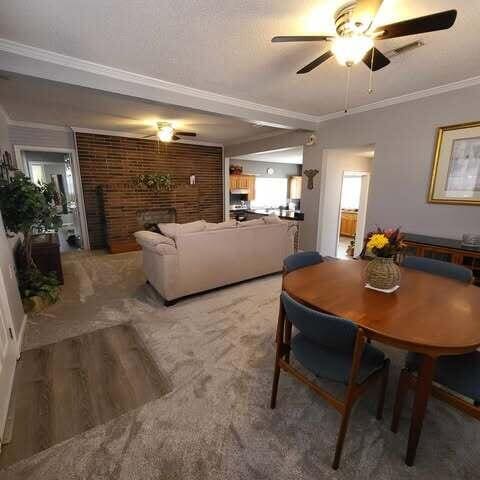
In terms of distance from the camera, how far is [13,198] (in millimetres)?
2584

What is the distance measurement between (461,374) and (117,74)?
360 centimetres

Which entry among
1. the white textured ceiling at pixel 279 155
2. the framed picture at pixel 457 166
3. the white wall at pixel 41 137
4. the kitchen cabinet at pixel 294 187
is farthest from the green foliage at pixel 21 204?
the kitchen cabinet at pixel 294 187

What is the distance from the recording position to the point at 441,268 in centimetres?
201

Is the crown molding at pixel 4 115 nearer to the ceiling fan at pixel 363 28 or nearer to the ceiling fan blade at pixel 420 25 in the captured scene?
the ceiling fan at pixel 363 28

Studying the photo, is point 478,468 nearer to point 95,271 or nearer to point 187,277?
point 187,277

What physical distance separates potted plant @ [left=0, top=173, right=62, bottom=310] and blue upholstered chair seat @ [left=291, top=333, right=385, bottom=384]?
2940mm

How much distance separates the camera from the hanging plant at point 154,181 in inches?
222

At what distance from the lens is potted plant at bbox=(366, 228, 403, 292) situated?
5.10 feet

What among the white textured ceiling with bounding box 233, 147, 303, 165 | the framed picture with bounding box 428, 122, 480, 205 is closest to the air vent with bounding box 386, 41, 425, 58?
the framed picture with bounding box 428, 122, 480, 205

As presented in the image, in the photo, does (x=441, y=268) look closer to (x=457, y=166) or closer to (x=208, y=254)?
(x=457, y=166)

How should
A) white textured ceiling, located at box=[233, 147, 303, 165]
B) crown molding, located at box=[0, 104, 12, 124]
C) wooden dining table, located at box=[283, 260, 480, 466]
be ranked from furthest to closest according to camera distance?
white textured ceiling, located at box=[233, 147, 303, 165], crown molding, located at box=[0, 104, 12, 124], wooden dining table, located at box=[283, 260, 480, 466]

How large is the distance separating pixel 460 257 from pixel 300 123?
116 inches

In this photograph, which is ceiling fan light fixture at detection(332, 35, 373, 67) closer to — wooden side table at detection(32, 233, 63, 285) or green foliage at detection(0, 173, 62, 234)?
green foliage at detection(0, 173, 62, 234)

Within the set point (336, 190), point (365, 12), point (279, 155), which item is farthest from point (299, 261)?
point (279, 155)
